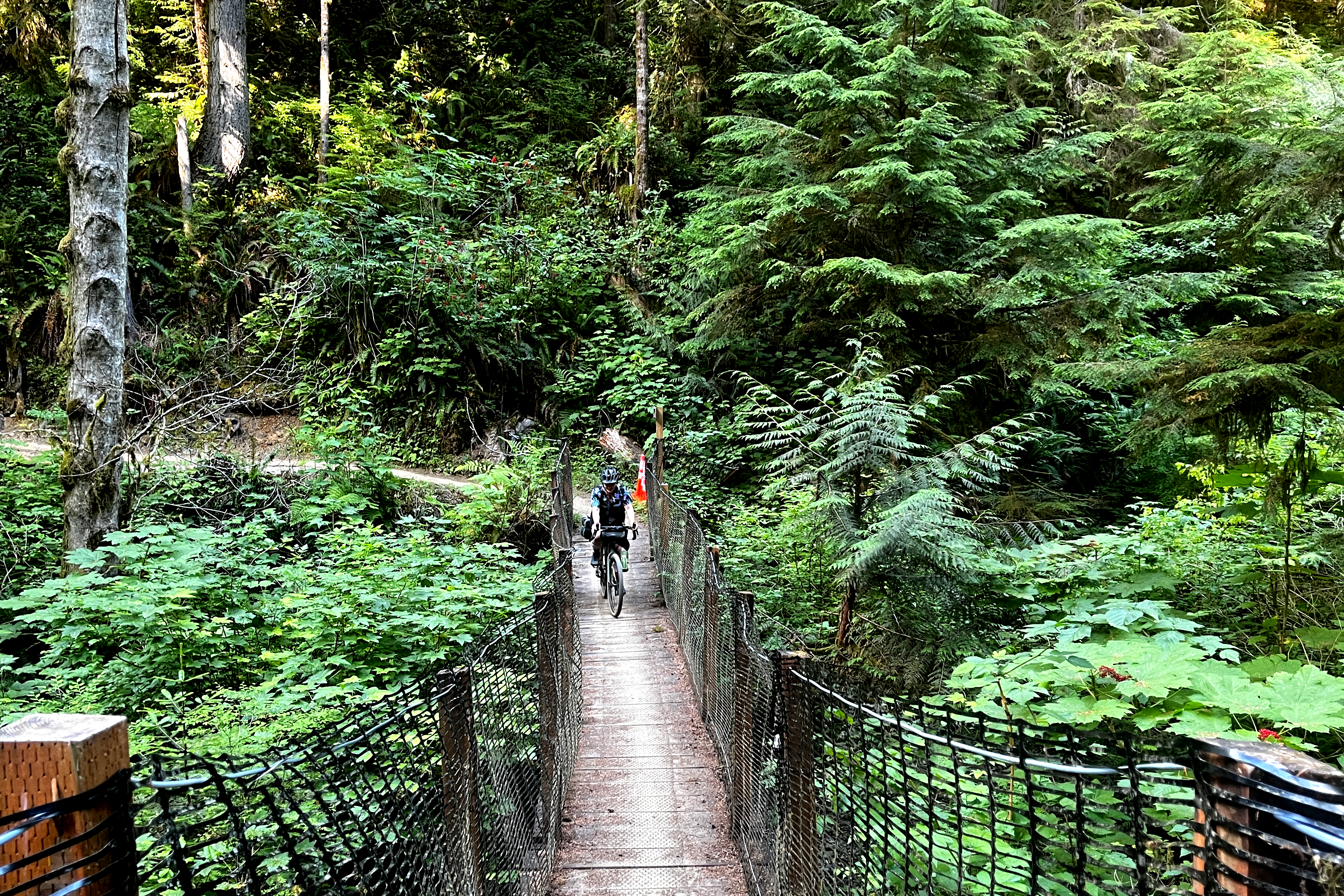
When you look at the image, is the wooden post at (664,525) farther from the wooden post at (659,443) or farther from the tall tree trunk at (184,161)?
the tall tree trunk at (184,161)

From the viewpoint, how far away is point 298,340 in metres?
14.5

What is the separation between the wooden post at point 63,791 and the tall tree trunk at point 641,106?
17801mm

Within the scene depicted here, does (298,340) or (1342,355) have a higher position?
(298,340)

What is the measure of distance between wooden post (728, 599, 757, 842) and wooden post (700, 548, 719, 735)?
0.83 meters

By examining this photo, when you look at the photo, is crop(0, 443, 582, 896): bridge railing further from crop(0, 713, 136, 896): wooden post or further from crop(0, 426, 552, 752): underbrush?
crop(0, 426, 552, 752): underbrush

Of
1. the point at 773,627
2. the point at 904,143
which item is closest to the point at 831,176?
the point at 904,143

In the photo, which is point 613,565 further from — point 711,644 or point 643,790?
point 643,790

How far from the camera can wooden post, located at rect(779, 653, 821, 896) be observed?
116 inches

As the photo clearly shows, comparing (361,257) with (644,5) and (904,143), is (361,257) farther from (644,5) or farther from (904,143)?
(904,143)

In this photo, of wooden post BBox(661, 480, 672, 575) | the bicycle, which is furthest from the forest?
the bicycle

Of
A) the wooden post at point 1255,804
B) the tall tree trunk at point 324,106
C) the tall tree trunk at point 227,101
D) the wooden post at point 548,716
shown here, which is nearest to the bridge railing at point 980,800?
the wooden post at point 1255,804

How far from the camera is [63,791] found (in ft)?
4.33

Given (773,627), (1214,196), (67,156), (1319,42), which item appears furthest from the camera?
(1319,42)

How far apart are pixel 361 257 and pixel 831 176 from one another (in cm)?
955
